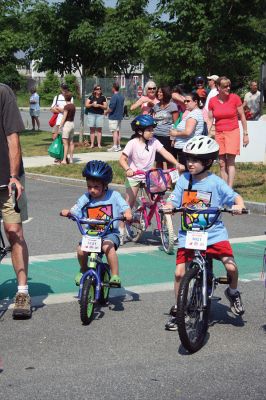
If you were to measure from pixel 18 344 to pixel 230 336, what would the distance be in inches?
64.3

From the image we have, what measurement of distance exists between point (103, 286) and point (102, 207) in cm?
68

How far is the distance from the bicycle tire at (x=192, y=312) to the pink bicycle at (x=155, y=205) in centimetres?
348

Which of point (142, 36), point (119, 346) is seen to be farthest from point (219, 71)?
point (119, 346)

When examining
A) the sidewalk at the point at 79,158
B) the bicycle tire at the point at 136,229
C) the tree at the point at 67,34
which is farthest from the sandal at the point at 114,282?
the tree at the point at 67,34

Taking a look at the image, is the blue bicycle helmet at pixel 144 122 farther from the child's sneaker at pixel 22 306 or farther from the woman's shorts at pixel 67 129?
the woman's shorts at pixel 67 129

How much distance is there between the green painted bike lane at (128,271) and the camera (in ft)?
26.6

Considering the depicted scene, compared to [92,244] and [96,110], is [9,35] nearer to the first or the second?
[96,110]

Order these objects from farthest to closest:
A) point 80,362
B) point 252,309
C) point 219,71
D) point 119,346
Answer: point 219,71, point 252,309, point 119,346, point 80,362

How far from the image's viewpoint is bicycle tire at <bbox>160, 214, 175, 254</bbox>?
9.79 m

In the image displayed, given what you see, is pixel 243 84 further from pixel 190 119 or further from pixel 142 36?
pixel 190 119

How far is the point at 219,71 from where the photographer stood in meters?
23.0

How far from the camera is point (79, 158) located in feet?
69.1

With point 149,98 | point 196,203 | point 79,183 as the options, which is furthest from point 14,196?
point 79,183

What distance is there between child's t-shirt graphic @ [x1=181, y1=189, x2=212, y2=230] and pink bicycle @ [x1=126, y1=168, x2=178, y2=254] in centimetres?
285
